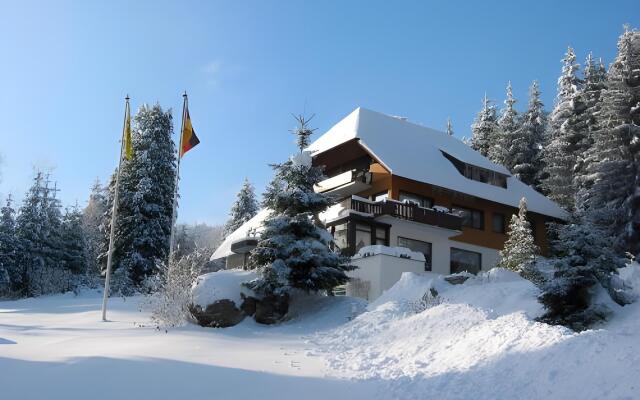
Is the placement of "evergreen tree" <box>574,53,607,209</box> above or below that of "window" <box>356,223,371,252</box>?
above

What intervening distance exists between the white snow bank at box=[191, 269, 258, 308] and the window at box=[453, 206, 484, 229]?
1804 cm

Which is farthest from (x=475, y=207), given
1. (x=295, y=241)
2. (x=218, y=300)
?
(x=218, y=300)

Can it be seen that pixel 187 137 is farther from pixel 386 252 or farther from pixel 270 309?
pixel 270 309

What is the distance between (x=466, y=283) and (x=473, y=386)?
8.86 metres

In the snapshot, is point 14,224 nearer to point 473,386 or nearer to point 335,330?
point 335,330

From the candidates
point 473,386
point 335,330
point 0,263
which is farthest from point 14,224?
point 473,386

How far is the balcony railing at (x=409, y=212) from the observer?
30.3 metres

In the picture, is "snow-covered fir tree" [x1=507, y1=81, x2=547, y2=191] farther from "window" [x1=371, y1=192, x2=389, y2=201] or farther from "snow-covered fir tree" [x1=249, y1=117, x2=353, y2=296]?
"snow-covered fir tree" [x1=249, y1=117, x2=353, y2=296]

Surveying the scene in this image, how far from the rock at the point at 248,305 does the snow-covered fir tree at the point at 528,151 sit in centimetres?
3151

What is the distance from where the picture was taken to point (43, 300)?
38.2 metres

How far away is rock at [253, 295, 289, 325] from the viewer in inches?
794

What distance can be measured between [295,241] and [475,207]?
18.6 m

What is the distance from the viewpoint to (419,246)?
32969 mm

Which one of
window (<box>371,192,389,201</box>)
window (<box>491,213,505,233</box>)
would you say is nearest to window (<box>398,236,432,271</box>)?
window (<box>371,192,389,201</box>)
